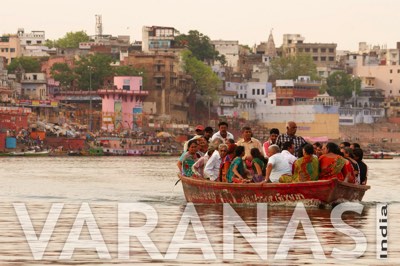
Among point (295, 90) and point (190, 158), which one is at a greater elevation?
point (190, 158)

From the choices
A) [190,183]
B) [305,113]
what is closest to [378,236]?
[190,183]

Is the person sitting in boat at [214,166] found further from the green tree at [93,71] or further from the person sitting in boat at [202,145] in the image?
the green tree at [93,71]

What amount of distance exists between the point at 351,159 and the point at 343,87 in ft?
462

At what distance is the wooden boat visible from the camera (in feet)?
90.2

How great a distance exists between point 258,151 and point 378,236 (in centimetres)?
620

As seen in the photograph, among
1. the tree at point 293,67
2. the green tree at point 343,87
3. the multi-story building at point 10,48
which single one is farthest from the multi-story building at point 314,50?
the multi-story building at point 10,48

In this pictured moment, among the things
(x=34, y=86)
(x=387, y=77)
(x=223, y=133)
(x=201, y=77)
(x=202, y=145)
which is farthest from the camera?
(x=387, y=77)

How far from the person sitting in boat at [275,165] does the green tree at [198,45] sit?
13063 cm

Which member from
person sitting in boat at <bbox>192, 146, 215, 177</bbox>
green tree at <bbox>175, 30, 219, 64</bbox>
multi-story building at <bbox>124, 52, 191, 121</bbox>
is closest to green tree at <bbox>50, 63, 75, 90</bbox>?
multi-story building at <bbox>124, 52, 191, 121</bbox>

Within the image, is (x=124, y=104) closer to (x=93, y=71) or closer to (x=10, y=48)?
(x=93, y=71)

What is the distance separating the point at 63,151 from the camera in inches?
4306

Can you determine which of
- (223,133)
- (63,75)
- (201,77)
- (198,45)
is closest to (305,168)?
(223,133)

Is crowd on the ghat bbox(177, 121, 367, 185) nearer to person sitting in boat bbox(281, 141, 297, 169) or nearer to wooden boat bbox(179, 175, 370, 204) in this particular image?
person sitting in boat bbox(281, 141, 297, 169)

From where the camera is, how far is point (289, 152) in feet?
92.2
